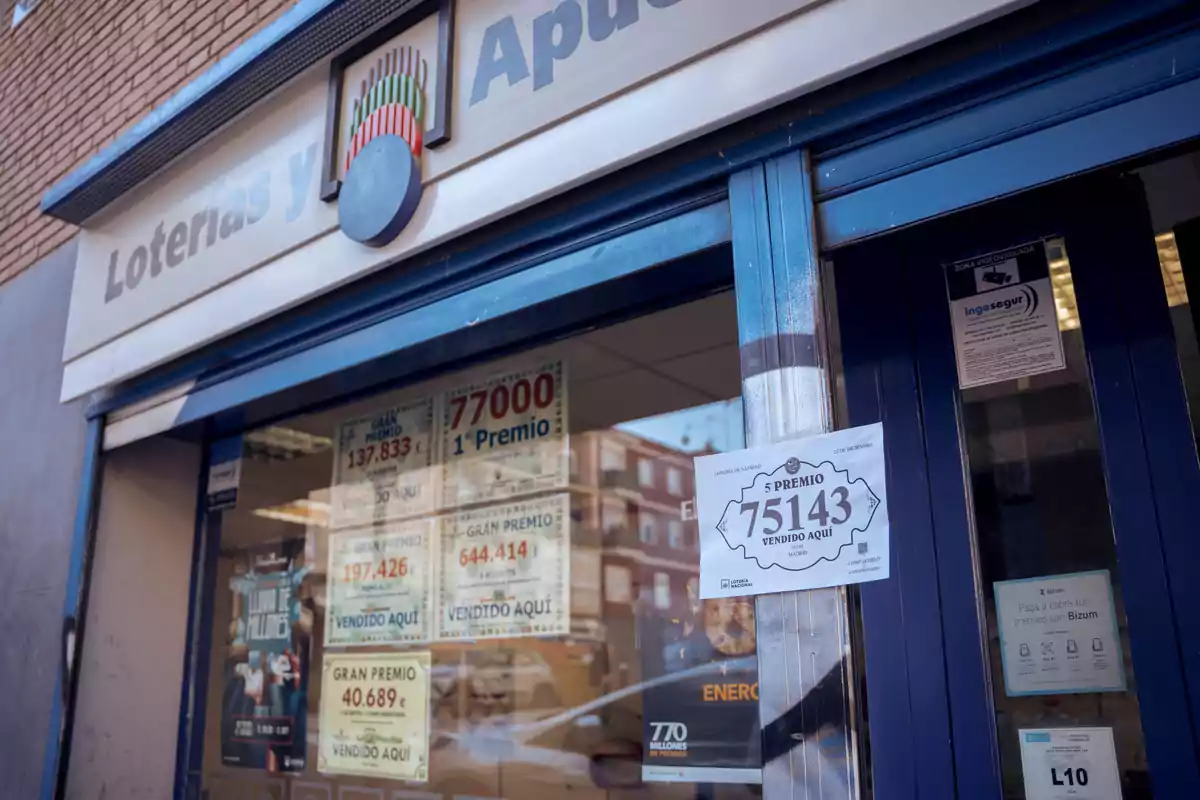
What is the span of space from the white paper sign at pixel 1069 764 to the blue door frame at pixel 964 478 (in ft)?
0.28

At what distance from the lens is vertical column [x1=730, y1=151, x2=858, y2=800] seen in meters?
1.93

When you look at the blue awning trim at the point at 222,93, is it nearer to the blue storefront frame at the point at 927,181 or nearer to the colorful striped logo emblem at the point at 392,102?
the colorful striped logo emblem at the point at 392,102

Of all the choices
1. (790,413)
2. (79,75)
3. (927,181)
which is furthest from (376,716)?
(79,75)

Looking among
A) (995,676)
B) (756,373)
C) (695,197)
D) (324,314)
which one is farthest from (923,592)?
(324,314)

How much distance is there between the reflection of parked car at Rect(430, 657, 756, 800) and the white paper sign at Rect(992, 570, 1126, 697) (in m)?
1.01

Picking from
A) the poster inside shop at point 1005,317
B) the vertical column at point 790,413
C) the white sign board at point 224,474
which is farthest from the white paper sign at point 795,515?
the white sign board at point 224,474

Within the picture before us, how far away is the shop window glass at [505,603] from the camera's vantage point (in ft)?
10.4

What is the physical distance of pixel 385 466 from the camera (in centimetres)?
400

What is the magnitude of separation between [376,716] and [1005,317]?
8.82 ft

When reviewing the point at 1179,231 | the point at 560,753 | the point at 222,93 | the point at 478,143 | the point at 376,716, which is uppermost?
the point at 222,93

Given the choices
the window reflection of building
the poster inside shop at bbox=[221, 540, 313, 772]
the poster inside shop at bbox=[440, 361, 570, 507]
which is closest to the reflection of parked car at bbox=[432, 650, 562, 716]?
the window reflection of building

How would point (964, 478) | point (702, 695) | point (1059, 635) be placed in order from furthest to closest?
point (702, 695)
point (964, 478)
point (1059, 635)

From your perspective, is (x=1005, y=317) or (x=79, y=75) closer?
(x=1005, y=317)

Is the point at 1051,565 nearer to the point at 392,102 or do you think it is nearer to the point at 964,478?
the point at 964,478
